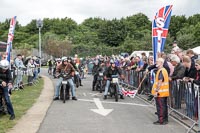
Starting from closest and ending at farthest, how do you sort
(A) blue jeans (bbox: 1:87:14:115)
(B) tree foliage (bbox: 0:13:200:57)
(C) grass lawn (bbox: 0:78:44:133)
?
1. (C) grass lawn (bbox: 0:78:44:133)
2. (A) blue jeans (bbox: 1:87:14:115)
3. (B) tree foliage (bbox: 0:13:200:57)

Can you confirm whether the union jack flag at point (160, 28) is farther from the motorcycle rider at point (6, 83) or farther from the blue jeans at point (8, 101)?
the blue jeans at point (8, 101)

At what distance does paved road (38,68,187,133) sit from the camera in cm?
970

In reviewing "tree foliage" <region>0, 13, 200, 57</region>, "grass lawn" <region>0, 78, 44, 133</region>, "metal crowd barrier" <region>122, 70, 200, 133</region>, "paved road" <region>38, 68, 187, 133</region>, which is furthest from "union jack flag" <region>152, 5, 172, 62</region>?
"tree foliage" <region>0, 13, 200, 57</region>

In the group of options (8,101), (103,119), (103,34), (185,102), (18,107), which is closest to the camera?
(185,102)

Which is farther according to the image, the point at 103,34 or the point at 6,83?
the point at 103,34

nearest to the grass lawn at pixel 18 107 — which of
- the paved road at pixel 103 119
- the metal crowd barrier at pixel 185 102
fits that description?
the paved road at pixel 103 119

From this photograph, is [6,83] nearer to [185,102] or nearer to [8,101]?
[8,101]

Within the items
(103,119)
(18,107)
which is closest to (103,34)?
(18,107)

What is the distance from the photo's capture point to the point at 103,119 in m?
11.2

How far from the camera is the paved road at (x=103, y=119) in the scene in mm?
9695

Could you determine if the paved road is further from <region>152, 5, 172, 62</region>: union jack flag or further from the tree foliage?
the tree foliage

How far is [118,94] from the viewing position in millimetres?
16406

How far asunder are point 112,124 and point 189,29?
74816 millimetres

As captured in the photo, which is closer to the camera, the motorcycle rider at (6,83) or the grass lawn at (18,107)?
the grass lawn at (18,107)
